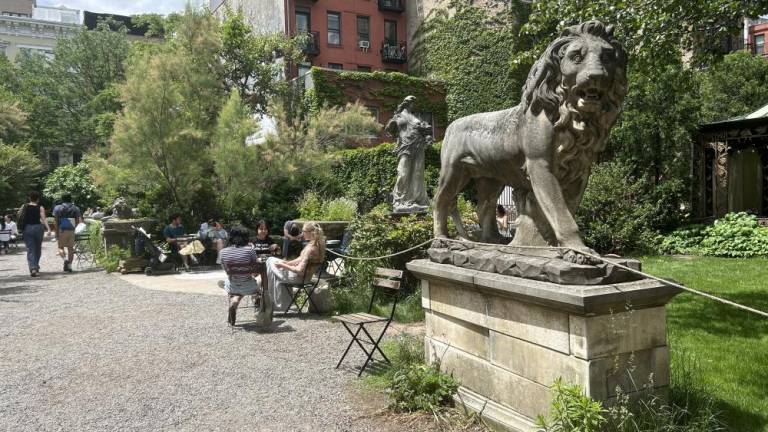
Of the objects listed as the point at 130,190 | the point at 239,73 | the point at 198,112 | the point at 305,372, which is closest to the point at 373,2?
the point at 239,73

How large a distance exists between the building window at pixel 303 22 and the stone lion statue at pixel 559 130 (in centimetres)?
2838

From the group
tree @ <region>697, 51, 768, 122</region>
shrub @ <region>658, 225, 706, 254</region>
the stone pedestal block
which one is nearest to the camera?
the stone pedestal block

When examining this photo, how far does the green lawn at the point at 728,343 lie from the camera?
425cm

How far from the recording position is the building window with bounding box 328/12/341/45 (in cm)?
3212

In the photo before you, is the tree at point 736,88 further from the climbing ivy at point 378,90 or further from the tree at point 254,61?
the tree at point 254,61

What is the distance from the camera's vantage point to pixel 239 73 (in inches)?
952

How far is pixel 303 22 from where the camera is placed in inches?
1219

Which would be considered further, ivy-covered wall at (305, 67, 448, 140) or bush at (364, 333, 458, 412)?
ivy-covered wall at (305, 67, 448, 140)

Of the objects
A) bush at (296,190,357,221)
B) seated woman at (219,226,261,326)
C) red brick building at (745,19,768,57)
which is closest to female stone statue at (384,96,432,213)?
bush at (296,190,357,221)

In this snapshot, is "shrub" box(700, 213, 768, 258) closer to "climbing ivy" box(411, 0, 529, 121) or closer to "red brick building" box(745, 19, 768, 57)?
"climbing ivy" box(411, 0, 529, 121)

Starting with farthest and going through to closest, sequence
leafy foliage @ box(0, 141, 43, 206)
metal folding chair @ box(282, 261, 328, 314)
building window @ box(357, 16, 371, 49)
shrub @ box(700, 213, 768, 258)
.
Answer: building window @ box(357, 16, 371, 49) < leafy foliage @ box(0, 141, 43, 206) < shrub @ box(700, 213, 768, 258) < metal folding chair @ box(282, 261, 328, 314)

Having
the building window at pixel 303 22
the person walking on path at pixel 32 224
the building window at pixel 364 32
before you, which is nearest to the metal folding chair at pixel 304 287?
the person walking on path at pixel 32 224

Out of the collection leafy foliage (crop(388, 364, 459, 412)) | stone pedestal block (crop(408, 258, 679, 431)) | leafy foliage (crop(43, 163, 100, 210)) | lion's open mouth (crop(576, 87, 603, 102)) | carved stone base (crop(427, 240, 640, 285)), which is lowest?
leafy foliage (crop(388, 364, 459, 412))

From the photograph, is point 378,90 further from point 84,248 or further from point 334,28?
point 84,248
